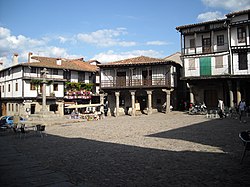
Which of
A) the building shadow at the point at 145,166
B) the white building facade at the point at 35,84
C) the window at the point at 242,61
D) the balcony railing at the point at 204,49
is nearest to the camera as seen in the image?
the building shadow at the point at 145,166

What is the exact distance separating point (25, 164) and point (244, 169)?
18.6 feet

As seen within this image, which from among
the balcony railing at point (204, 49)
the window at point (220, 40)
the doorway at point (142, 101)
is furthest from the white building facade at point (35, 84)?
the window at point (220, 40)

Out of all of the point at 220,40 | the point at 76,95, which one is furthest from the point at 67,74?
the point at 220,40

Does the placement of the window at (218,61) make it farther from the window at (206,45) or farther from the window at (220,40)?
the window at (220,40)

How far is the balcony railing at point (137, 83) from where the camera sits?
92.8ft

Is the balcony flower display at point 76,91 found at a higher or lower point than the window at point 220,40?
lower

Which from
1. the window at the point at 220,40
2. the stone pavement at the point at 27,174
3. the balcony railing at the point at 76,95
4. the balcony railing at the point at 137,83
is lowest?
the stone pavement at the point at 27,174

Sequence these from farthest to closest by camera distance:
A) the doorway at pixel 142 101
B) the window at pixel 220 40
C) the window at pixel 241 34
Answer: the doorway at pixel 142 101 < the window at pixel 220 40 < the window at pixel 241 34

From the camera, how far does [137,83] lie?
29.6m

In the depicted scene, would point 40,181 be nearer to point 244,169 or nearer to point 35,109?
point 244,169

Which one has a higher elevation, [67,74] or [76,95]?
[67,74]

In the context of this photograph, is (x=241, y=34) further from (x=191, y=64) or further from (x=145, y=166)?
(x=145, y=166)

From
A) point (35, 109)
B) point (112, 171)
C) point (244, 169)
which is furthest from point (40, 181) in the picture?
point (35, 109)

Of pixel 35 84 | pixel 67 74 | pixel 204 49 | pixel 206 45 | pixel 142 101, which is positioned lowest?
pixel 142 101
